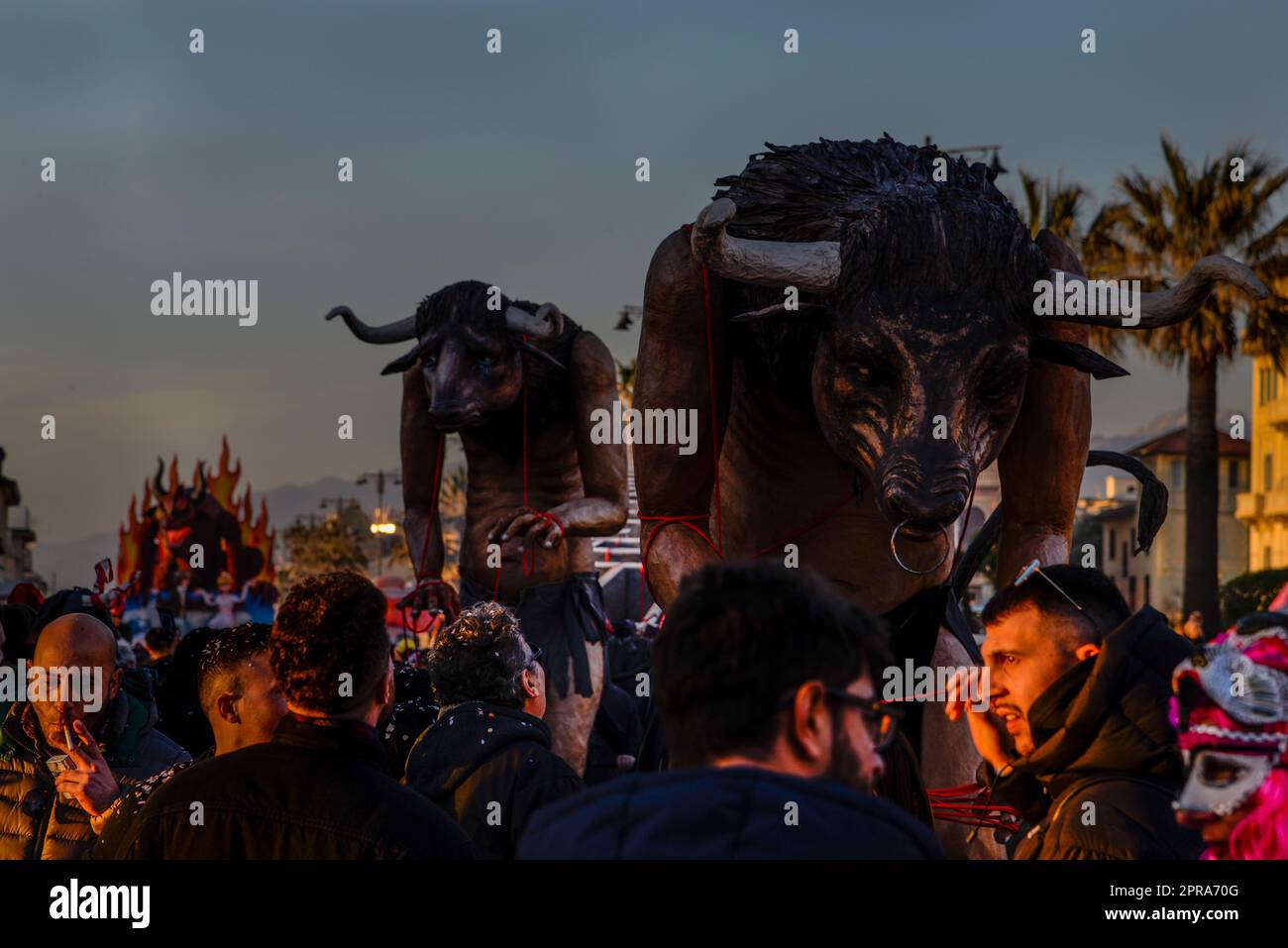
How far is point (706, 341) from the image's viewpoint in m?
5.05

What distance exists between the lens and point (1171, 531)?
2719 inches

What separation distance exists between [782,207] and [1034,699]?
1.70 metres

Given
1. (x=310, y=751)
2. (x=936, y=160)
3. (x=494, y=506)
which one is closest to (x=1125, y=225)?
(x=494, y=506)

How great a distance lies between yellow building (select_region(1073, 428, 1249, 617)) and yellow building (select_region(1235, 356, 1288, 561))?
7.48 feet

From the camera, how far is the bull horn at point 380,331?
8430 mm

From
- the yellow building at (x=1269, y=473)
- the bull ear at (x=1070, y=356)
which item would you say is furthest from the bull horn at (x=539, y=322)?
the yellow building at (x=1269, y=473)

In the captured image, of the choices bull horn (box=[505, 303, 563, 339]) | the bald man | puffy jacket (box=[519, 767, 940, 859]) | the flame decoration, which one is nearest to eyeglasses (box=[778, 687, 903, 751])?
puffy jacket (box=[519, 767, 940, 859])

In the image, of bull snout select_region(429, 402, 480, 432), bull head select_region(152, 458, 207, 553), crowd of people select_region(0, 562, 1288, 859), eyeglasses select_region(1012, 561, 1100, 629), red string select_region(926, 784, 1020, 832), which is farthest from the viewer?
bull head select_region(152, 458, 207, 553)

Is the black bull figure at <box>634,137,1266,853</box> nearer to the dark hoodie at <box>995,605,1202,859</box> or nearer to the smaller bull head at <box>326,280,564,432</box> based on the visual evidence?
the dark hoodie at <box>995,605,1202,859</box>

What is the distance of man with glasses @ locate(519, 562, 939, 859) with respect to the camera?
2426mm

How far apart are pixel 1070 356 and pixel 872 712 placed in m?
2.29

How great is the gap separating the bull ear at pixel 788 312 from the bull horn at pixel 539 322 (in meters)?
3.15
